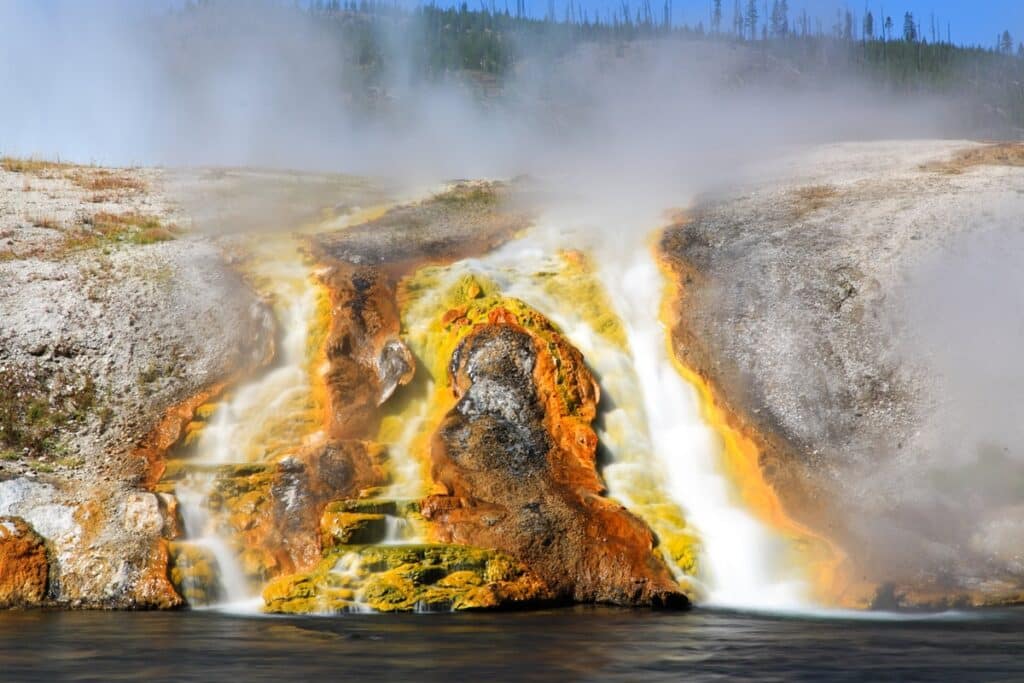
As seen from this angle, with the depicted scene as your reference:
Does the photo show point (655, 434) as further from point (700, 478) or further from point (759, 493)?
point (759, 493)

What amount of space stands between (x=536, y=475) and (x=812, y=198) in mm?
11280

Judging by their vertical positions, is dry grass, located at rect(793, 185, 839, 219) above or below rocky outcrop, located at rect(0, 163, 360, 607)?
above

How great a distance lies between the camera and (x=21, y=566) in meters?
13.4

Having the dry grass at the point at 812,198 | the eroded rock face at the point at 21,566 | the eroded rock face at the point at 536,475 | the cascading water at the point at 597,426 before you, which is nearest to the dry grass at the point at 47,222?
the cascading water at the point at 597,426

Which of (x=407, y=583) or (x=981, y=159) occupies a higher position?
(x=981, y=159)

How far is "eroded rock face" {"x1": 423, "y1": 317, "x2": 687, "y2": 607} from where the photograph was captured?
533 inches

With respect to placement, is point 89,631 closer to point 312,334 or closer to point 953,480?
point 312,334

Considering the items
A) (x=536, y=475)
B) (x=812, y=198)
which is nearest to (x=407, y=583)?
(x=536, y=475)

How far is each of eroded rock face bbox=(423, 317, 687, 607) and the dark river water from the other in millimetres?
835

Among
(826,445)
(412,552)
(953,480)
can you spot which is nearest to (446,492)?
(412,552)

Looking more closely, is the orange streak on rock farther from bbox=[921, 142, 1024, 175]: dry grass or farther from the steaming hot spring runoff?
bbox=[921, 142, 1024, 175]: dry grass

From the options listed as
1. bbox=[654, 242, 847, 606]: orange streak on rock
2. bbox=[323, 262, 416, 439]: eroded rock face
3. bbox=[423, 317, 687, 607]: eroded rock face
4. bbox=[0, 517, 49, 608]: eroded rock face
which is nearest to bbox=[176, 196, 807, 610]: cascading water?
bbox=[654, 242, 847, 606]: orange streak on rock

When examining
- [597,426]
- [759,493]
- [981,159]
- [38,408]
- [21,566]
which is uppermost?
[981,159]

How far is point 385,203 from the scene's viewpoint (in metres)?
26.2
